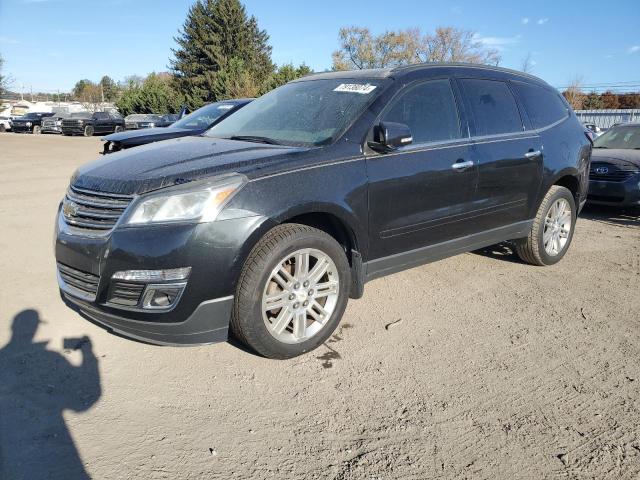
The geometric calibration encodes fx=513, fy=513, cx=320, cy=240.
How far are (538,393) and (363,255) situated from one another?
4.43ft

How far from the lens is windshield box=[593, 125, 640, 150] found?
28.7ft

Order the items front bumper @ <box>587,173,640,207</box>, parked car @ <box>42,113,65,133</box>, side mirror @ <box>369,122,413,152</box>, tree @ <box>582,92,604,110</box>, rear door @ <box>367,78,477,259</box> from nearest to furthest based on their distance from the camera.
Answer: side mirror @ <box>369,122,413,152</box>
rear door @ <box>367,78,477,259</box>
front bumper @ <box>587,173,640,207</box>
parked car @ <box>42,113,65,133</box>
tree @ <box>582,92,604,110</box>

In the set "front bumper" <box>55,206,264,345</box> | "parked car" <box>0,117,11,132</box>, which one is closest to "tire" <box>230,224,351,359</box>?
"front bumper" <box>55,206,264,345</box>

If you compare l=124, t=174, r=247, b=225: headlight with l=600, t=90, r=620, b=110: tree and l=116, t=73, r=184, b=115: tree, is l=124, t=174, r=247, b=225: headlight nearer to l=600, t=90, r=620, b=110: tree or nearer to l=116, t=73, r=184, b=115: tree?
l=116, t=73, r=184, b=115: tree

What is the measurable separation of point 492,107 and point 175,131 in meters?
5.87

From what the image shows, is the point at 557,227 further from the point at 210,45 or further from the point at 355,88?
the point at 210,45

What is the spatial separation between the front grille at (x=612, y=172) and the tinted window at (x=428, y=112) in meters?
4.85

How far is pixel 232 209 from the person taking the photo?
283 centimetres

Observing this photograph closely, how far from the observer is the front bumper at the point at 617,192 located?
747cm

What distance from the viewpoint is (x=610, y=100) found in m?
50.4

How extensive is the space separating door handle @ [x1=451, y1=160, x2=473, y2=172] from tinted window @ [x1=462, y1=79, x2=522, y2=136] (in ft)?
1.09

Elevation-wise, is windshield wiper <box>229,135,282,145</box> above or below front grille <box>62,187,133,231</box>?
above

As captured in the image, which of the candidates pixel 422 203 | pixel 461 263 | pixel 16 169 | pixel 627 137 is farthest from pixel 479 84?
pixel 16 169

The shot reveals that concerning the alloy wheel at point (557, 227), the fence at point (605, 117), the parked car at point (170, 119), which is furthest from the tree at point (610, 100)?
the alloy wheel at point (557, 227)
